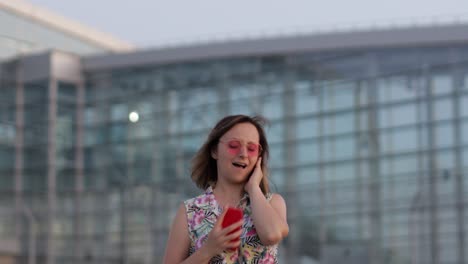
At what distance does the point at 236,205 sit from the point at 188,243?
198 mm

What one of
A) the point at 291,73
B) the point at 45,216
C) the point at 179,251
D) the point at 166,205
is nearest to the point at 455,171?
the point at 291,73

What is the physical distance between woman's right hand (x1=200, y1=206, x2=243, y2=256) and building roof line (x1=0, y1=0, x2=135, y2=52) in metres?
29.4

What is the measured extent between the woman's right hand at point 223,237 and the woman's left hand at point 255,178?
0.80ft

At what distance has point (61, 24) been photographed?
34.2 meters

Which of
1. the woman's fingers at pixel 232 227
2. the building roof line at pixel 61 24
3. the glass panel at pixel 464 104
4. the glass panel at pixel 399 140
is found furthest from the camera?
the building roof line at pixel 61 24

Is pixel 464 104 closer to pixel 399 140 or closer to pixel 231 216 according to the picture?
pixel 399 140

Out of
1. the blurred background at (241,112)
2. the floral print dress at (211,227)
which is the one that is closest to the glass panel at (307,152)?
the blurred background at (241,112)

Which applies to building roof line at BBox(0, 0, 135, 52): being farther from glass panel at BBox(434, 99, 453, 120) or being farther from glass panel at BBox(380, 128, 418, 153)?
glass panel at BBox(434, 99, 453, 120)

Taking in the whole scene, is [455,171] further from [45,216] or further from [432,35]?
[45,216]

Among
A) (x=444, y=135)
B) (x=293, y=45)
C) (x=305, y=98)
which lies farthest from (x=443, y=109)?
(x=293, y=45)

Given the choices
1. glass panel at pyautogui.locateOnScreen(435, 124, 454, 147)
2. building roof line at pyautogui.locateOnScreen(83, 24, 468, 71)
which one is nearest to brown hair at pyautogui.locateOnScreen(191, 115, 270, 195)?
building roof line at pyautogui.locateOnScreen(83, 24, 468, 71)

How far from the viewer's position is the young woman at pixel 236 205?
3.20 metres

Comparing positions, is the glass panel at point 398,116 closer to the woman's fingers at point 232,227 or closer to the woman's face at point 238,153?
the woman's face at point 238,153

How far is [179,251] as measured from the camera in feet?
10.8
